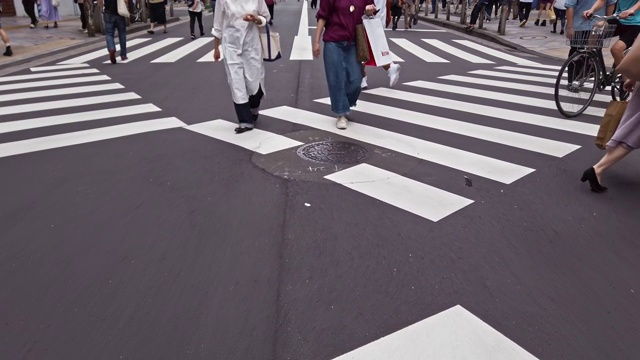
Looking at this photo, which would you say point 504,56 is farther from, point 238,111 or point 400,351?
point 400,351

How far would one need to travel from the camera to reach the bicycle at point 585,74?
5.95 meters

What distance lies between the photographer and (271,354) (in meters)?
2.48

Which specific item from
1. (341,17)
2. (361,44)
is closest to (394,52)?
(361,44)

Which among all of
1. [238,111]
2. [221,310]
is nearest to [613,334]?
[221,310]

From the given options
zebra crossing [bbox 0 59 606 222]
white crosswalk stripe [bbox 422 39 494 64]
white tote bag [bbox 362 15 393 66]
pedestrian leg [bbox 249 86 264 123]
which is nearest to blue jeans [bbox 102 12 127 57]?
zebra crossing [bbox 0 59 606 222]

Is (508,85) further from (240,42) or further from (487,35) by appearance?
(487,35)

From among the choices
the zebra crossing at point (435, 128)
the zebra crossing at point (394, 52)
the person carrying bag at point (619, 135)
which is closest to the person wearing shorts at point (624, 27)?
the zebra crossing at point (435, 128)

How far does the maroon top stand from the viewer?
603 centimetres

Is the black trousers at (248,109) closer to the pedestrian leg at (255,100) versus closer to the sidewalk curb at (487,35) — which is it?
the pedestrian leg at (255,100)

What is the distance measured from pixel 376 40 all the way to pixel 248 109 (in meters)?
1.99

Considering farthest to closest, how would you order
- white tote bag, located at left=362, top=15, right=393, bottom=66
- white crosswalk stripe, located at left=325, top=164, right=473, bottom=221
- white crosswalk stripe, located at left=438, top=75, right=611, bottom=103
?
white crosswalk stripe, located at left=438, top=75, right=611, bottom=103
white tote bag, located at left=362, top=15, right=393, bottom=66
white crosswalk stripe, located at left=325, top=164, right=473, bottom=221

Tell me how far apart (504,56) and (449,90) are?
204 inches

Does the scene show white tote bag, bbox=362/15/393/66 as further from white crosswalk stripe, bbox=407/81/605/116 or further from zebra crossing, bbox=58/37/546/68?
zebra crossing, bbox=58/37/546/68

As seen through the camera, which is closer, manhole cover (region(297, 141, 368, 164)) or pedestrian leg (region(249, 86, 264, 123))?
manhole cover (region(297, 141, 368, 164))
